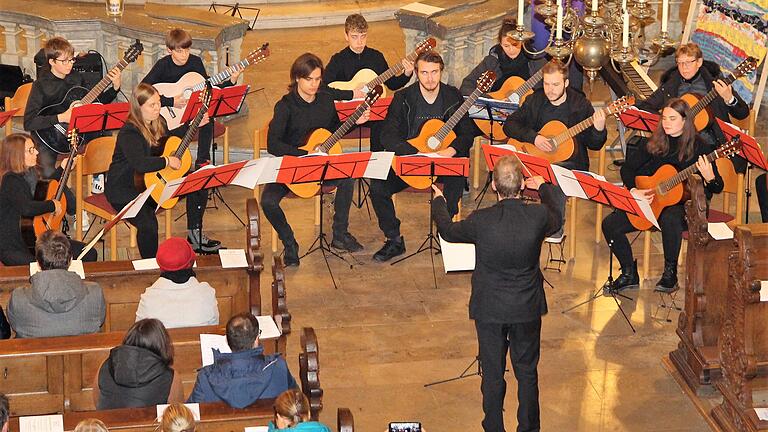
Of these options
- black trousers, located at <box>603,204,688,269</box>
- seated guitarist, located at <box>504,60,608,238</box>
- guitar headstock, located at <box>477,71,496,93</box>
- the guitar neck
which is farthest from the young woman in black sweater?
black trousers, located at <box>603,204,688,269</box>

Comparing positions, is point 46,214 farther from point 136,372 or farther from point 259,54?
point 136,372

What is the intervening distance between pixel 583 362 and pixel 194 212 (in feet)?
10.9

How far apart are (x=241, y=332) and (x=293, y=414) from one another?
2.82 feet

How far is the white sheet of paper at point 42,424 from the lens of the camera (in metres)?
6.36

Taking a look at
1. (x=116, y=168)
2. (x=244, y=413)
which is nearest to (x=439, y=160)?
(x=116, y=168)

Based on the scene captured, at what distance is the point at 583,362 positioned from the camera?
9.01 meters

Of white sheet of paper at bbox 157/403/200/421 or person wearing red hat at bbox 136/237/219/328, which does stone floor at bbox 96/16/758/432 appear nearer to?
person wearing red hat at bbox 136/237/219/328

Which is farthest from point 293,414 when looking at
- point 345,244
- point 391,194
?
point 345,244

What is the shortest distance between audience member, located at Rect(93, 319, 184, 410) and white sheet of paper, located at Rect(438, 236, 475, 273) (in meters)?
2.28

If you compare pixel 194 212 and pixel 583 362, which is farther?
pixel 194 212

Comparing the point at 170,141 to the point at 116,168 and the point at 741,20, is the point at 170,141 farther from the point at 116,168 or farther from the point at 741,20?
the point at 741,20

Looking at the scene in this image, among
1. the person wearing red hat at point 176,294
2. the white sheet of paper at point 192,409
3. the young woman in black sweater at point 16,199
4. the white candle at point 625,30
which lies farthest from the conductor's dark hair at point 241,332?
the young woman in black sweater at point 16,199

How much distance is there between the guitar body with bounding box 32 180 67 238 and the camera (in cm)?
930

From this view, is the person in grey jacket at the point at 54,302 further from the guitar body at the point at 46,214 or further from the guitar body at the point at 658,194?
the guitar body at the point at 658,194
